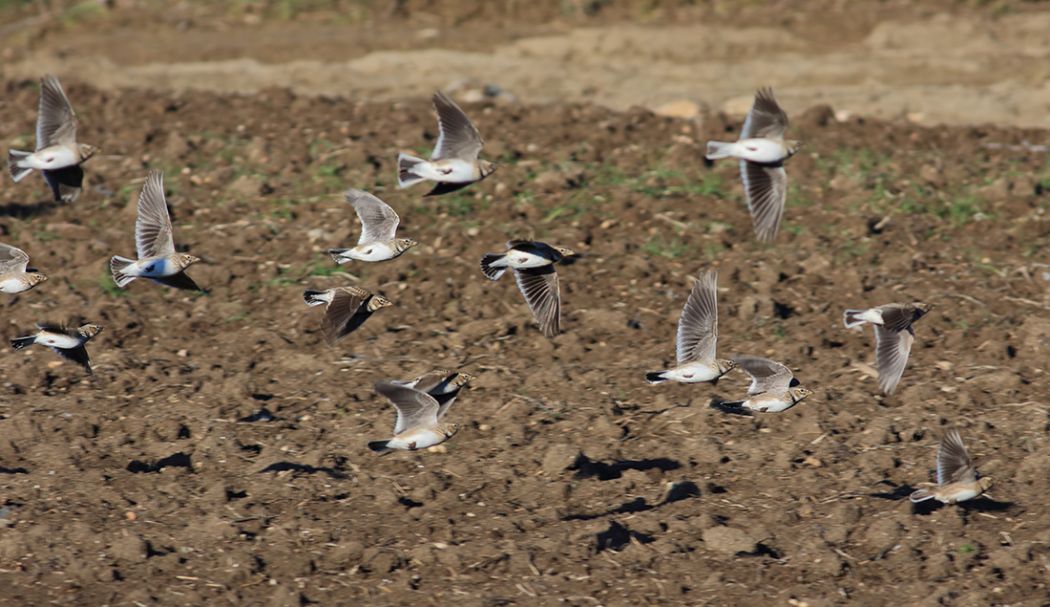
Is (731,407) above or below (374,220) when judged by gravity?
below

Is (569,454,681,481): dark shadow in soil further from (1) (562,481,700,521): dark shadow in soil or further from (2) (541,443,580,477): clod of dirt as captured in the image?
(1) (562,481,700,521): dark shadow in soil

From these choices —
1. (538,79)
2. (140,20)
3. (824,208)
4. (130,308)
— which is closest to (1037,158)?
(824,208)

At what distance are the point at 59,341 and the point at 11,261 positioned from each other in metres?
0.68

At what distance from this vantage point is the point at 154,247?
27.5 feet

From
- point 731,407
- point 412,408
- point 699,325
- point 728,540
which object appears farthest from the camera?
point 699,325

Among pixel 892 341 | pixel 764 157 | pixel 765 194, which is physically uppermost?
pixel 764 157

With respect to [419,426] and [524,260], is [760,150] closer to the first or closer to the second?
[524,260]

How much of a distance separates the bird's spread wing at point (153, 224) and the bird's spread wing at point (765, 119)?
10.7 ft

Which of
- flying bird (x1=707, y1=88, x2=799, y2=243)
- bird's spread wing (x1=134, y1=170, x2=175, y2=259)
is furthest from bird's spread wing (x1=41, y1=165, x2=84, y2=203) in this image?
flying bird (x1=707, y1=88, x2=799, y2=243)

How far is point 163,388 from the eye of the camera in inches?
351

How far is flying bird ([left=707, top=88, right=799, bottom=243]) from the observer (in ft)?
28.2

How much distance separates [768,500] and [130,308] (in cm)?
457

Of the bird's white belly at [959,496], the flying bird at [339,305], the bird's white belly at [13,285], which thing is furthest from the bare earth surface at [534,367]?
the bird's white belly at [13,285]

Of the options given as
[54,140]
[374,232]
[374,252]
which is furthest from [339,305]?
[54,140]
